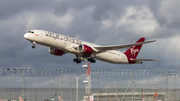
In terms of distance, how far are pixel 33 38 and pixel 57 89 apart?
1454cm

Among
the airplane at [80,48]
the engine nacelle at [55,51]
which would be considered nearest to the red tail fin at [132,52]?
the airplane at [80,48]

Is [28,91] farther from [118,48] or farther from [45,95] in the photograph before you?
[118,48]

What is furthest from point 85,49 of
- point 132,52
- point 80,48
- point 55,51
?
point 132,52

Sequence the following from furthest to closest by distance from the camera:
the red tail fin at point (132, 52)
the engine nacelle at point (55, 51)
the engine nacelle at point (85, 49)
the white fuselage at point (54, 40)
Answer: the red tail fin at point (132, 52)
the engine nacelle at point (55, 51)
the engine nacelle at point (85, 49)
the white fuselage at point (54, 40)

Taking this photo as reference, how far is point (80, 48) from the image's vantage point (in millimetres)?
52656

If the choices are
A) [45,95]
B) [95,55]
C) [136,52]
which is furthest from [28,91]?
[136,52]

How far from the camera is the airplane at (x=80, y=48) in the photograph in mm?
48812

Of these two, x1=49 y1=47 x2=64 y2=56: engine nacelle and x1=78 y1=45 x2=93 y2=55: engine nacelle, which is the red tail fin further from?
x1=49 y1=47 x2=64 y2=56: engine nacelle

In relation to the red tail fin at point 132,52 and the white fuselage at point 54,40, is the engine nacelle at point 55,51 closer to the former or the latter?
the white fuselage at point 54,40

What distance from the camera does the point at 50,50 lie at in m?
59.7

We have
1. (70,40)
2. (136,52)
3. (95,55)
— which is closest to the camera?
(70,40)

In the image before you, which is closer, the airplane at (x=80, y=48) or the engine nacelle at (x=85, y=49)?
the airplane at (x=80, y=48)

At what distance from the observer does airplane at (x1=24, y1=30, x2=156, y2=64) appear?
48812mm

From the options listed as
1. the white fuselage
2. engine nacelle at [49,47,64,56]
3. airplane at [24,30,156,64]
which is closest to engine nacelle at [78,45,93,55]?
airplane at [24,30,156,64]
